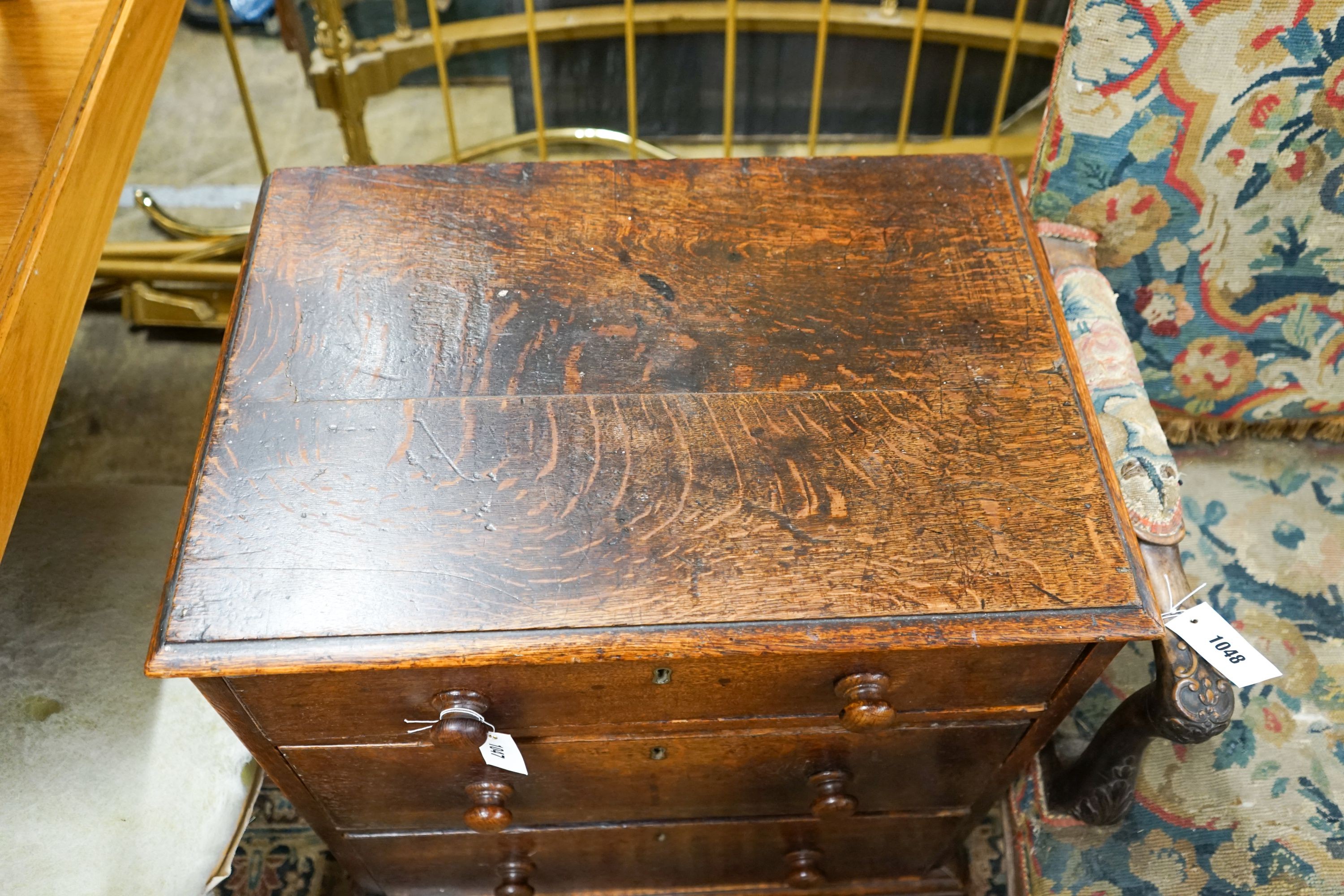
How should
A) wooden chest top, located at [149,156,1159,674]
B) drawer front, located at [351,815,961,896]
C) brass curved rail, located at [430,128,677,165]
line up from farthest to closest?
brass curved rail, located at [430,128,677,165] < drawer front, located at [351,815,961,896] < wooden chest top, located at [149,156,1159,674]

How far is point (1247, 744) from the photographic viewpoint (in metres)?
1.13

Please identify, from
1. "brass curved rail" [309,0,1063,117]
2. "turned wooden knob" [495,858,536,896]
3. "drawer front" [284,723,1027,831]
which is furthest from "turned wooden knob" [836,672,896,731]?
"brass curved rail" [309,0,1063,117]

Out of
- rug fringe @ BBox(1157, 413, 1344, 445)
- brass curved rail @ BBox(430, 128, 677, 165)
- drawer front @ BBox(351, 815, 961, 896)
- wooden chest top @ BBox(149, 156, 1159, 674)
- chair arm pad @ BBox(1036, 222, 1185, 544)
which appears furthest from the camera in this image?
brass curved rail @ BBox(430, 128, 677, 165)

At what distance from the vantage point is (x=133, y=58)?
119 centimetres

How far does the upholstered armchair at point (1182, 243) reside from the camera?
104 cm

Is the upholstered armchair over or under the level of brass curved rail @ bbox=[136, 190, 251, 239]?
over

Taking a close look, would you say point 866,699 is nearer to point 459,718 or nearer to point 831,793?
point 831,793

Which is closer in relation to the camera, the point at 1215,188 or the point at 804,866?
the point at 1215,188

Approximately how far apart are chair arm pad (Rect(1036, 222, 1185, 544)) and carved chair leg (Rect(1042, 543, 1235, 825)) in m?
0.04

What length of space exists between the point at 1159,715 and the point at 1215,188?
616 millimetres

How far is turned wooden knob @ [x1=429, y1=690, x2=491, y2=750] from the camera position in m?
0.90

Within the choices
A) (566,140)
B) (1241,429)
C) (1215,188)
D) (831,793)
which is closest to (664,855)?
(831,793)

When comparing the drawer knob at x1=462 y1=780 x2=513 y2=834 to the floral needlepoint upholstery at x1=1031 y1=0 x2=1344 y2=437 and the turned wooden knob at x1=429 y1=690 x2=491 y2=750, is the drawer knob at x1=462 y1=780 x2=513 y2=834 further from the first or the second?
the floral needlepoint upholstery at x1=1031 y1=0 x2=1344 y2=437

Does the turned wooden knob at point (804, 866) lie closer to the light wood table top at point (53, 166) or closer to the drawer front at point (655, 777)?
the drawer front at point (655, 777)
